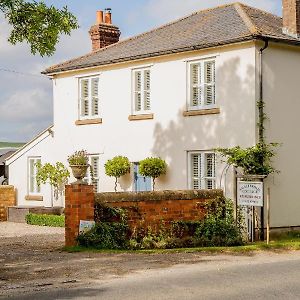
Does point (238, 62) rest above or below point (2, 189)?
above

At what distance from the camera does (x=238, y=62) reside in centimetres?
2262

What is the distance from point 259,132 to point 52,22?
7431 mm

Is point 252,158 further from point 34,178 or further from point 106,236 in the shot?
point 34,178

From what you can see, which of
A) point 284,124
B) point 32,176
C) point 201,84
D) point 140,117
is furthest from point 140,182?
point 32,176

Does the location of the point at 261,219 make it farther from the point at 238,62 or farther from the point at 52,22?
the point at 52,22

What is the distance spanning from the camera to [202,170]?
23781mm

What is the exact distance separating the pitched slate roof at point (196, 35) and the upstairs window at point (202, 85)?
28.3 inches

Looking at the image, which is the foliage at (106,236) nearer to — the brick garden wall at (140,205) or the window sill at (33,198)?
the brick garden wall at (140,205)

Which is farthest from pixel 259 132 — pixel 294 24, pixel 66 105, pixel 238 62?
pixel 66 105

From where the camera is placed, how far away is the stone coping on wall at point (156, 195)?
1917cm

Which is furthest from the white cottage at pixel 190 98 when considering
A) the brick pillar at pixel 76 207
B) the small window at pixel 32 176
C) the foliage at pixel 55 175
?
the brick pillar at pixel 76 207

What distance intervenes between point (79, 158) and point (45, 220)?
2.92 m

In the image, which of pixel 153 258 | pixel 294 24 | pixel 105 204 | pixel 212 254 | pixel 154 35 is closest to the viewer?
pixel 153 258

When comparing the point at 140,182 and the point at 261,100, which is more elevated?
the point at 261,100
